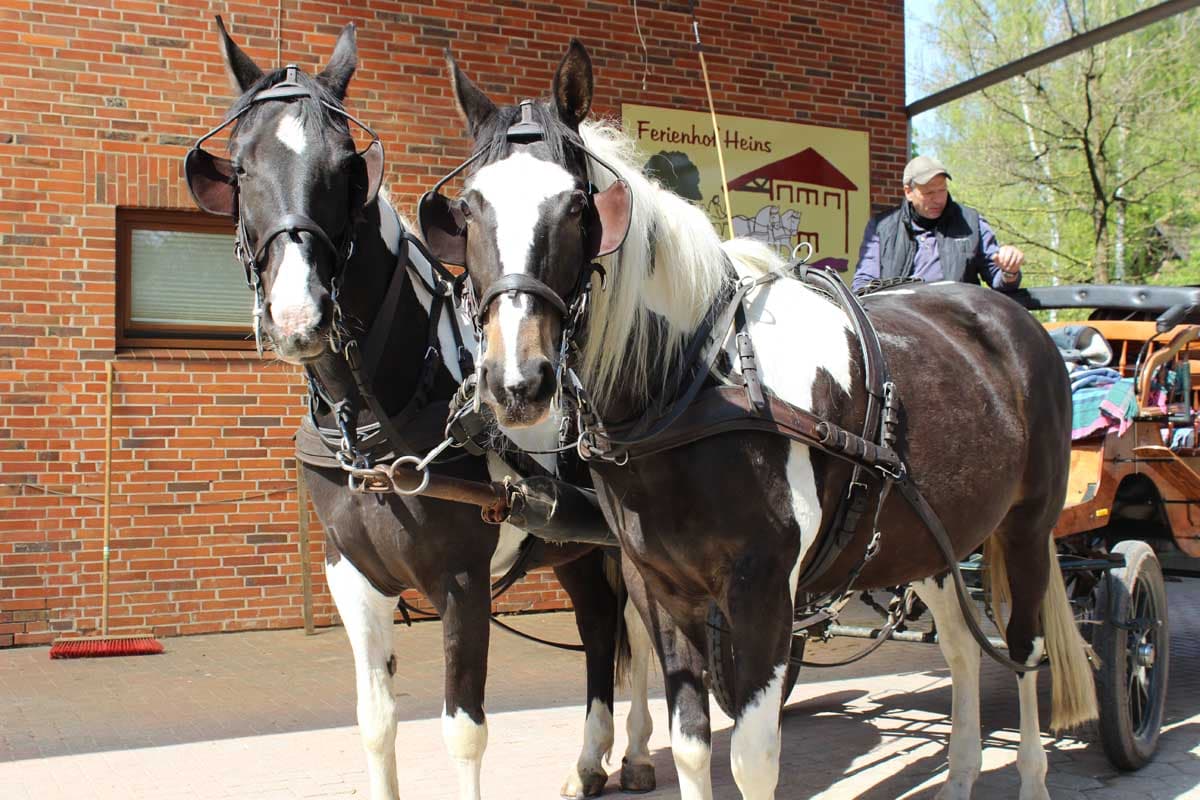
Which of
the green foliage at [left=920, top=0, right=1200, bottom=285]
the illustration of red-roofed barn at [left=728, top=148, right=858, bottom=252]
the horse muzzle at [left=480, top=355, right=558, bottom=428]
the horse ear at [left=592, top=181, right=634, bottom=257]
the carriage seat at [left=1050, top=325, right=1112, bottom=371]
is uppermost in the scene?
the green foliage at [left=920, top=0, right=1200, bottom=285]

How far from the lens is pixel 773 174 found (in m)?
9.29

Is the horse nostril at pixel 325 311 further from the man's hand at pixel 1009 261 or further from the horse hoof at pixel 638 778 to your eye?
the man's hand at pixel 1009 261

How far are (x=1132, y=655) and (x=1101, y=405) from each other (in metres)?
1.10

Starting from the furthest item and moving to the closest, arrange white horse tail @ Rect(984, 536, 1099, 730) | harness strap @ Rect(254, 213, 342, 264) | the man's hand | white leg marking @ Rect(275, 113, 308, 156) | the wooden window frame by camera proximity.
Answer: the wooden window frame
the man's hand
white horse tail @ Rect(984, 536, 1099, 730)
white leg marking @ Rect(275, 113, 308, 156)
harness strap @ Rect(254, 213, 342, 264)

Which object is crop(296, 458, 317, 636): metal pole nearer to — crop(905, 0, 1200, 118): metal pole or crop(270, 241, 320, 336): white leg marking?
crop(270, 241, 320, 336): white leg marking

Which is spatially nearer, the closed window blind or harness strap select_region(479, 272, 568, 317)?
harness strap select_region(479, 272, 568, 317)

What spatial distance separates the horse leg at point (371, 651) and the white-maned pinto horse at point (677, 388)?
0.82 meters

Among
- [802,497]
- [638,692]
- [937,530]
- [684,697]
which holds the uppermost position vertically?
[802,497]

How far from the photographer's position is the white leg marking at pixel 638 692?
465 centimetres

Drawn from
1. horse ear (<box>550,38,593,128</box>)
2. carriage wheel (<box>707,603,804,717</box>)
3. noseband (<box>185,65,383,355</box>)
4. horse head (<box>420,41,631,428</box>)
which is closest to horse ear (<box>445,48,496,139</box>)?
horse head (<box>420,41,631,428</box>)

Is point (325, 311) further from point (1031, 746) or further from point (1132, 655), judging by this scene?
point (1132, 655)

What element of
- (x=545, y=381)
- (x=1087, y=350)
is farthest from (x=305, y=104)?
(x=1087, y=350)

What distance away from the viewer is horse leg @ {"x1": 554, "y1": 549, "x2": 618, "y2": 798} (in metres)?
4.61

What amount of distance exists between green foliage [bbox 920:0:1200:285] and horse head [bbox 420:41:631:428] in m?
18.9
